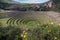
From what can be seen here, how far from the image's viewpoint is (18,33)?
584cm

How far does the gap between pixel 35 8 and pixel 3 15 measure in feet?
4.67

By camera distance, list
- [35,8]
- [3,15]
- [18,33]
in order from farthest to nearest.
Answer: [35,8], [3,15], [18,33]

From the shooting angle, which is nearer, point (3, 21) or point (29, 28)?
point (29, 28)

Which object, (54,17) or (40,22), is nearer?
(40,22)

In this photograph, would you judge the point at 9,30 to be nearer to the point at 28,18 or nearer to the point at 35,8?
the point at 28,18

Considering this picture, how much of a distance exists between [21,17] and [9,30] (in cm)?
119

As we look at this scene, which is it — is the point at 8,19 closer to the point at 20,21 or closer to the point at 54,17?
the point at 20,21

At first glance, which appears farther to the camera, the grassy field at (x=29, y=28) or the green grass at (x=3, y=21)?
the green grass at (x=3, y=21)

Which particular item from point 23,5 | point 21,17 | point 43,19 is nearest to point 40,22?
point 43,19

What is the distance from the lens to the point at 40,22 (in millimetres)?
6504

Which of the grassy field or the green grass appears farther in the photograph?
the green grass

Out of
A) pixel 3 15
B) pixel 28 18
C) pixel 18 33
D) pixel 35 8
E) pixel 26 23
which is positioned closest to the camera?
pixel 18 33

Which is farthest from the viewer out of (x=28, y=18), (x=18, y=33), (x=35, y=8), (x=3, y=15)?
(x=35, y=8)

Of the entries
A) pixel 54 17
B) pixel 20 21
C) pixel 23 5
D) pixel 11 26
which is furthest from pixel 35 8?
pixel 11 26
